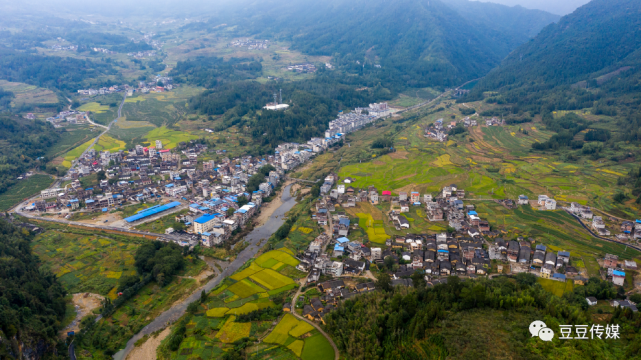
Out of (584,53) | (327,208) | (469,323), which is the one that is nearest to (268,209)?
(327,208)

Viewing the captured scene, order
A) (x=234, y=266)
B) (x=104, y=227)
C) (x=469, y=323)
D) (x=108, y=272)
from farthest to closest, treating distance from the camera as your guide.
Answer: (x=104, y=227), (x=234, y=266), (x=108, y=272), (x=469, y=323)

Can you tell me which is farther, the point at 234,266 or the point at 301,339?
the point at 234,266

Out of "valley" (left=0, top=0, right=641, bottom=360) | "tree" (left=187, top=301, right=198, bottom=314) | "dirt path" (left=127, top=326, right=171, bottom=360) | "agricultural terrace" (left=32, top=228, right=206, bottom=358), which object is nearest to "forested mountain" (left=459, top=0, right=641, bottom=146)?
"valley" (left=0, top=0, right=641, bottom=360)

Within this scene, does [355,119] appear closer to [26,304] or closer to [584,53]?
[584,53]

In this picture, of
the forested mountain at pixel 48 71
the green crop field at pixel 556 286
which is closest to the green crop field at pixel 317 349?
the green crop field at pixel 556 286

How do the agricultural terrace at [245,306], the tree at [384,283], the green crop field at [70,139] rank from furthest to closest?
the green crop field at [70,139], the tree at [384,283], the agricultural terrace at [245,306]

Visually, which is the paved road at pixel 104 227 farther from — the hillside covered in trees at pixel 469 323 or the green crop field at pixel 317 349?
the hillside covered in trees at pixel 469 323

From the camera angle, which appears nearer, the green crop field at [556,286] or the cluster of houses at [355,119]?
the green crop field at [556,286]

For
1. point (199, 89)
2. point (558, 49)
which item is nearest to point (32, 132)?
point (199, 89)
